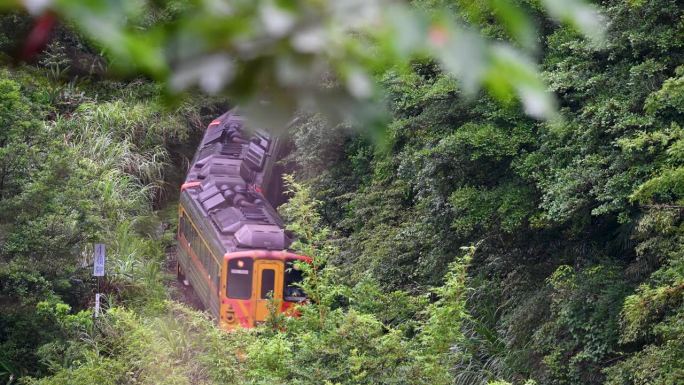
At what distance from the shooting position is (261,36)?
1.28 meters

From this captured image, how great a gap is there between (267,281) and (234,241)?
0.74 metres

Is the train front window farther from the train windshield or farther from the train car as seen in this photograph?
the train windshield

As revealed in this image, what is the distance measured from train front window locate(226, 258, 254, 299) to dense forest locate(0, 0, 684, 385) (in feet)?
3.16

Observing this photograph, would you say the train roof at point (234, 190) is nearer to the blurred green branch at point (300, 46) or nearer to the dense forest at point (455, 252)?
the dense forest at point (455, 252)

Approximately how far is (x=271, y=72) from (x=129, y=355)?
830 cm

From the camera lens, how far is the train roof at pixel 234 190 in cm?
1295

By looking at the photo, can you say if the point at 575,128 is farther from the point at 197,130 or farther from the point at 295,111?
the point at 197,130

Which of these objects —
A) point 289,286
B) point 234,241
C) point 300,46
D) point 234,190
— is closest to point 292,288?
point 289,286

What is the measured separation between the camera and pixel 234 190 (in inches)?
572

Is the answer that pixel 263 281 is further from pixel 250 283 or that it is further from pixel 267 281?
pixel 250 283

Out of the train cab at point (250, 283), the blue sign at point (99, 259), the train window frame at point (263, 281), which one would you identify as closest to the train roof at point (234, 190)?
the train cab at point (250, 283)

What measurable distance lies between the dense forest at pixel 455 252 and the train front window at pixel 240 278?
96 centimetres

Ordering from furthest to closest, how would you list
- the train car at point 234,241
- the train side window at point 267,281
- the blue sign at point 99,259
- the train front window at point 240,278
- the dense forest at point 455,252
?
the train side window at point 267,281, the train car at point 234,241, the train front window at point 240,278, the blue sign at point 99,259, the dense forest at point 455,252

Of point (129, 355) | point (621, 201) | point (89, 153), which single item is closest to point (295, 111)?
point (621, 201)
